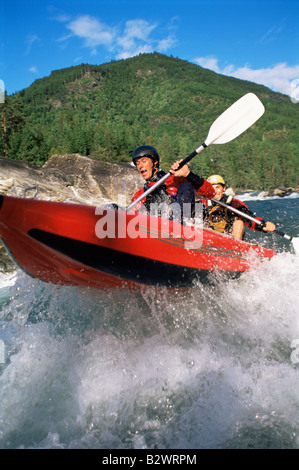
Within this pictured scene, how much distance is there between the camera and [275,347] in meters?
2.81

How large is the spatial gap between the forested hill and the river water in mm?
28962

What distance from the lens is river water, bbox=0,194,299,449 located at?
6.61ft

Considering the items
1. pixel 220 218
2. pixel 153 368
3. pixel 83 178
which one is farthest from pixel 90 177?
pixel 153 368

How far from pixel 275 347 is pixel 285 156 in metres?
67.9

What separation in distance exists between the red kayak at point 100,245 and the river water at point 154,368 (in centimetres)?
32

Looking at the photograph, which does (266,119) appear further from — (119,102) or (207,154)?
(207,154)

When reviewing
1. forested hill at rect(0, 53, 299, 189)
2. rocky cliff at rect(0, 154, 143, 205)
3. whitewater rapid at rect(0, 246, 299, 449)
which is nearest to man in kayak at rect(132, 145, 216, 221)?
whitewater rapid at rect(0, 246, 299, 449)

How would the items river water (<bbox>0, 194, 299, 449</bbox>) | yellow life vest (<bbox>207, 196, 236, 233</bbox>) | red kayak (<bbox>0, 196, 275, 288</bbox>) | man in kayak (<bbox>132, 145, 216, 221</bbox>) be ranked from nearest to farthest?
1. river water (<bbox>0, 194, 299, 449</bbox>)
2. red kayak (<bbox>0, 196, 275, 288</bbox>)
3. man in kayak (<bbox>132, 145, 216, 221</bbox>)
4. yellow life vest (<bbox>207, 196, 236, 233</bbox>)

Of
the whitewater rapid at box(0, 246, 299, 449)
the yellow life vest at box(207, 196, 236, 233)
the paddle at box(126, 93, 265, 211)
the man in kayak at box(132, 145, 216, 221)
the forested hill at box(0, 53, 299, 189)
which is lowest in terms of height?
the whitewater rapid at box(0, 246, 299, 449)

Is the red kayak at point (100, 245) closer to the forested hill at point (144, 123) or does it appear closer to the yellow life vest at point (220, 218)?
the yellow life vest at point (220, 218)

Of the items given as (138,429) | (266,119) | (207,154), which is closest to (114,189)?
(138,429)

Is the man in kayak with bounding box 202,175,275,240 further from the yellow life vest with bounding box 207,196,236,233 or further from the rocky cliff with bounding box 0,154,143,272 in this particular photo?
the rocky cliff with bounding box 0,154,143,272

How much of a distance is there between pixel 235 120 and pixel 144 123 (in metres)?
133
